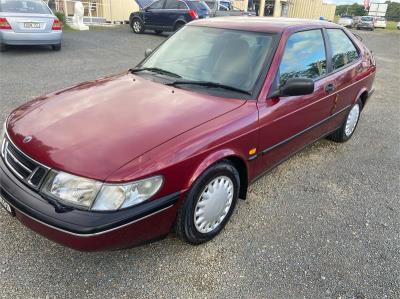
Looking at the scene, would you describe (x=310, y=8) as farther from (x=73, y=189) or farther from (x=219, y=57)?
(x=73, y=189)

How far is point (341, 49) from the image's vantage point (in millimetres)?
4105

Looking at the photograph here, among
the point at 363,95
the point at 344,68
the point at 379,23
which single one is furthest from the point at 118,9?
the point at 379,23

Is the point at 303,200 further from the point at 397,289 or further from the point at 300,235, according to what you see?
the point at 397,289

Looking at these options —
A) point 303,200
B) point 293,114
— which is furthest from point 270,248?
point 293,114

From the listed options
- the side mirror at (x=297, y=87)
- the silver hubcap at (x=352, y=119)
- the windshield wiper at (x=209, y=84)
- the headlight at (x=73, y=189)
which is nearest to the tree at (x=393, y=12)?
the silver hubcap at (x=352, y=119)

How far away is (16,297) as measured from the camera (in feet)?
6.97

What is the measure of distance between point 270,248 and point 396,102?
19.4ft

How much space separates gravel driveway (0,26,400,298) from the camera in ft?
7.50

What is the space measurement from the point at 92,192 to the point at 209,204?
912 millimetres

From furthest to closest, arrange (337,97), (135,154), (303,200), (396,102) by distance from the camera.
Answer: (396,102) → (337,97) → (303,200) → (135,154)

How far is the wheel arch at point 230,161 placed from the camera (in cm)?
231

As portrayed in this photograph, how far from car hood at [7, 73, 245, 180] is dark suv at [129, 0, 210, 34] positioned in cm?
1080

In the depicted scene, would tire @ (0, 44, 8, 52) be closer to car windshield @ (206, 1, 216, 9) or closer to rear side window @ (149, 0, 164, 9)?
rear side window @ (149, 0, 164, 9)

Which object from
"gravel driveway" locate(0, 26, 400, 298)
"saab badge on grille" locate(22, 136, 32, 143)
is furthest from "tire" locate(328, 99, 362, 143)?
"saab badge on grille" locate(22, 136, 32, 143)
